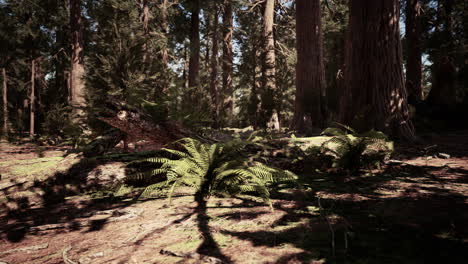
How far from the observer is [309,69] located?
8.42 metres

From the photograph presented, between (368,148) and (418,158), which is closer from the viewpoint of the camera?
(368,148)

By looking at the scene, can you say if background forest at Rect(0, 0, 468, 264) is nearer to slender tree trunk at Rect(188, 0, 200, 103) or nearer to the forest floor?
the forest floor

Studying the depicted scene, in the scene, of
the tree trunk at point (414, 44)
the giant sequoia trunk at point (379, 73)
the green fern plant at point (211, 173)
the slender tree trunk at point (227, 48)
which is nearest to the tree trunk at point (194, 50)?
the slender tree trunk at point (227, 48)

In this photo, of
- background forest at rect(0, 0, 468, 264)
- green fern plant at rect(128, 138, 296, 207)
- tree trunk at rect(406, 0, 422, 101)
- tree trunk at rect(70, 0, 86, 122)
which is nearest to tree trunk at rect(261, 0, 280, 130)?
background forest at rect(0, 0, 468, 264)

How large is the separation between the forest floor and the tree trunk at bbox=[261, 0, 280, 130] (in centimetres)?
735

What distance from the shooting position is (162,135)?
3.97 metres

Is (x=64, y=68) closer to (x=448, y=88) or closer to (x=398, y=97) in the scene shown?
(x=398, y=97)

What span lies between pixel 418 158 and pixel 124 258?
5.07 m

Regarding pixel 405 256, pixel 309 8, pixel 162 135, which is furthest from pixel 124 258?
pixel 309 8

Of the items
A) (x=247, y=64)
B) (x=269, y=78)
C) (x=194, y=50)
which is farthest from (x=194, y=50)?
(x=269, y=78)

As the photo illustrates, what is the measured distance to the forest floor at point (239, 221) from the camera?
5.47 ft

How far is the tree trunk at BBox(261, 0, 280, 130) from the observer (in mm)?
10930

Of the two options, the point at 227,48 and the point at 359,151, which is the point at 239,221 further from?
the point at 227,48

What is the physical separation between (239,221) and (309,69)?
7.31m
